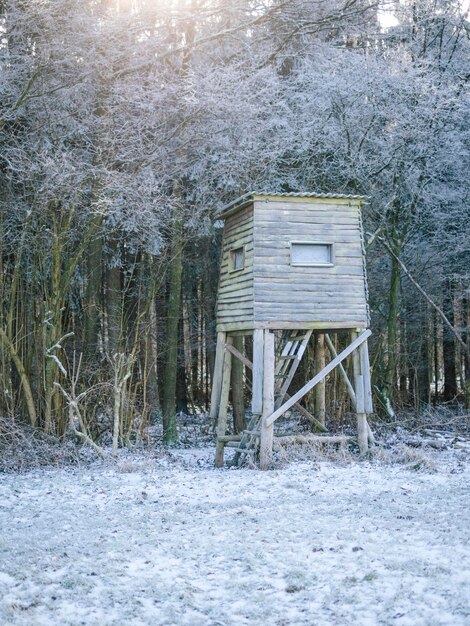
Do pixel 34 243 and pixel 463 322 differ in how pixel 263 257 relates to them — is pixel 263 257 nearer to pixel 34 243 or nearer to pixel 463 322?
pixel 34 243

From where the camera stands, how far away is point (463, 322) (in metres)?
25.4

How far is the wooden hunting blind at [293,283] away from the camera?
13.2m

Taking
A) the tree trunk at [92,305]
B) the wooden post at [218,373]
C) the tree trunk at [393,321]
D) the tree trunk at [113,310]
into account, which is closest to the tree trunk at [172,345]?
the tree trunk at [113,310]

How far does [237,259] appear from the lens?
14.4 metres

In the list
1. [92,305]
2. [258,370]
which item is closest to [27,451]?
[92,305]

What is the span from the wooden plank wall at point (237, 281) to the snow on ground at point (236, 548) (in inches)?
121

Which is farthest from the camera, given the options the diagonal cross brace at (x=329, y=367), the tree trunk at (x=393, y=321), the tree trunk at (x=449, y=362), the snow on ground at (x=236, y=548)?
the tree trunk at (x=449, y=362)

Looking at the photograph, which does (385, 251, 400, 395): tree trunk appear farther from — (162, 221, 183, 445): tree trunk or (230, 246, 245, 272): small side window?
(230, 246, 245, 272): small side window

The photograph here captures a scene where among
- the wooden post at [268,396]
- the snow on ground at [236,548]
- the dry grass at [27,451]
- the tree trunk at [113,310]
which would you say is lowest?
the snow on ground at [236,548]

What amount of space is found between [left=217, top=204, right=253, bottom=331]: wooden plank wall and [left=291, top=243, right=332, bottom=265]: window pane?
0.84m

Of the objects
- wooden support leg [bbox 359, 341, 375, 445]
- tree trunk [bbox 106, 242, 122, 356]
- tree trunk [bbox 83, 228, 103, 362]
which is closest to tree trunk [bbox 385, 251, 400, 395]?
wooden support leg [bbox 359, 341, 375, 445]

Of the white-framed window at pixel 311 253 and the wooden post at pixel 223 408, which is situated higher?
the white-framed window at pixel 311 253

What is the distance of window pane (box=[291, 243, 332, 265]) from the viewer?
1350 cm

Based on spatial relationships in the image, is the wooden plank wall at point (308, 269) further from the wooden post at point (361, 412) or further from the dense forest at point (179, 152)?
the dense forest at point (179, 152)
